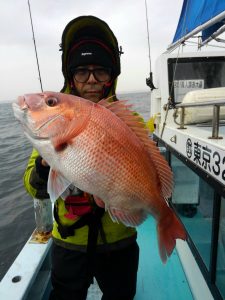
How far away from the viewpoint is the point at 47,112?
4.65ft

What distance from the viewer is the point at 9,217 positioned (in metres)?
7.78

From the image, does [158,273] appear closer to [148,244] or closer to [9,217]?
[148,244]

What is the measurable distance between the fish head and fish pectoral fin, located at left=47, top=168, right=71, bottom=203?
0.22 meters

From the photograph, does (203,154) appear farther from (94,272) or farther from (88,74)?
(94,272)

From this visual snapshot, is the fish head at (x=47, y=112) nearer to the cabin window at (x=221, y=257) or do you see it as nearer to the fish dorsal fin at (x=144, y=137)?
the fish dorsal fin at (x=144, y=137)

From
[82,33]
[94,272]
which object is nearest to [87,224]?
[94,272]

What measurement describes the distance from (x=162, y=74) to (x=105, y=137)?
4.10m

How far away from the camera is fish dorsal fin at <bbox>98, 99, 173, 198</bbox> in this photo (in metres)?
1.56

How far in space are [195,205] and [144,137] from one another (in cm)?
265

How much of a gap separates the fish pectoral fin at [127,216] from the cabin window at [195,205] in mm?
1466

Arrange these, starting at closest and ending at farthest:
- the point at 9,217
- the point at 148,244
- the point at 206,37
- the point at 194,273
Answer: the point at 194,273, the point at 148,244, the point at 206,37, the point at 9,217

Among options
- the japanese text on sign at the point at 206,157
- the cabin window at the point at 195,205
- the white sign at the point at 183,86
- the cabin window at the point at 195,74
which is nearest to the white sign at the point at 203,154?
the japanese text on sign at the point at 206,157

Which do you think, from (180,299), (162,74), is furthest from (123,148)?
(162,74)

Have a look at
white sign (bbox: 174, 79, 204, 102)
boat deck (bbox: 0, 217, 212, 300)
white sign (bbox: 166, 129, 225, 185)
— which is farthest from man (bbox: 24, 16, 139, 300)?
white sign (bbox: 174, 79, 204, 102)
